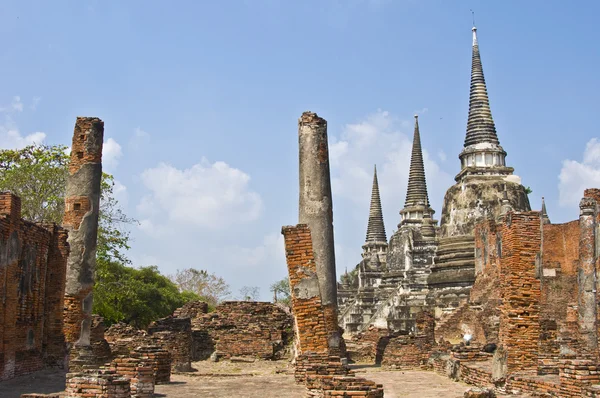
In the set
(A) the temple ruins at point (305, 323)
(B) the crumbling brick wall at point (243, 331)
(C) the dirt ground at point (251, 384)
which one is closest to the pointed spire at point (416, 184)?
(A) the temple ruins at point (305, 323)

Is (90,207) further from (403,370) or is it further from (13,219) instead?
(403,370)

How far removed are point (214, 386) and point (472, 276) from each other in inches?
879

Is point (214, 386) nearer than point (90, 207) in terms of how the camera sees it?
Yes

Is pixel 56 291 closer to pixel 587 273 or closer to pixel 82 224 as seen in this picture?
pixel 82 224

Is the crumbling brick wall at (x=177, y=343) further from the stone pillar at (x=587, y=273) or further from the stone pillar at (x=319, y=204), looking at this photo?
the stone pillar at (x=587, y=273)

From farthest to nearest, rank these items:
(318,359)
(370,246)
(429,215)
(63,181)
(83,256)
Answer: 1. (370,246)
2. (429,215)
3. (63,181)
4. (83,256)
5. (318,359)

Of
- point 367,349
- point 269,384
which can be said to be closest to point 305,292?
point 269,384

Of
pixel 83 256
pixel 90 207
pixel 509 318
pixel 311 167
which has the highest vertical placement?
pixel 311 167

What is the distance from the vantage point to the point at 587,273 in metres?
18.2

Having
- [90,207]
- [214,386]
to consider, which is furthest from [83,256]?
[214,386]

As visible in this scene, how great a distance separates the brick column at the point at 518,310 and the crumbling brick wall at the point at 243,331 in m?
8.84

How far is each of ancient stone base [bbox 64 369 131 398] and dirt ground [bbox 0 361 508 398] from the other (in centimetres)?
255

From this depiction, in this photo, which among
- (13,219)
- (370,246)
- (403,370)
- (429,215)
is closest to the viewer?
(13,219)

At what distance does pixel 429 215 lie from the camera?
1768 inches
